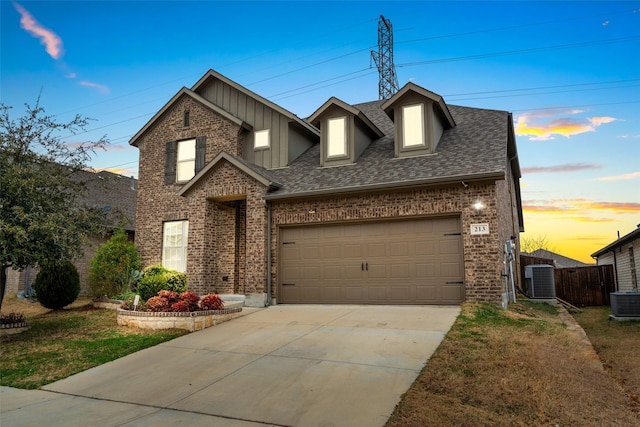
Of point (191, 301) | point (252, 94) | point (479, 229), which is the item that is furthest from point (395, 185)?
point (252, 94)

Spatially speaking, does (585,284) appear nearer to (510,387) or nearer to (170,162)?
(510,387)

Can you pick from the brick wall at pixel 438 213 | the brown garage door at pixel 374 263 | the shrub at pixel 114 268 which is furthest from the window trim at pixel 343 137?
the shrub at pixel 114 268

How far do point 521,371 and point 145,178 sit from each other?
14.3 m

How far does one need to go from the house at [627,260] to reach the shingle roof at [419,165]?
6.75 metres

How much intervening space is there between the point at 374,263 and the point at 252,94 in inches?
312

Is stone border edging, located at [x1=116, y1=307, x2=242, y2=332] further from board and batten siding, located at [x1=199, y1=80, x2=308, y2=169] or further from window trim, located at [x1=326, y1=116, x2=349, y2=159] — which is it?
board and batten siding, located at [x1=199, y1=80, x2=308, y2=169]

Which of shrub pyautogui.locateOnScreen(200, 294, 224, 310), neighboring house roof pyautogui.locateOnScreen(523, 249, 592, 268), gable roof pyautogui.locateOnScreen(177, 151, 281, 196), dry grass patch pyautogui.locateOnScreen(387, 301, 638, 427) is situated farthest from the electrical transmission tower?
neighboring house roof pyautogui.locateOnScreen(523, 249, 592, 268)

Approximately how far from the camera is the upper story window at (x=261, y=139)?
14.9 metres

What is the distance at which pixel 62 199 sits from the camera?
33.7 feet

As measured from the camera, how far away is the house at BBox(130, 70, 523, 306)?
34.8 feet

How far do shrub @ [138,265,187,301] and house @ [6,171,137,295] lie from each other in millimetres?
3802

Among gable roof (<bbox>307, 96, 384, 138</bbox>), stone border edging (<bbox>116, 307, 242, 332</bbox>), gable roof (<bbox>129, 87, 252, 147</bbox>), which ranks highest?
gable roof (<bbox>129, 87, 252, 147</bbox>)

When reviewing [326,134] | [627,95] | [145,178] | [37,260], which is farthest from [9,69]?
[627,95]

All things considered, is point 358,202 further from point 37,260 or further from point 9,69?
point 9,69
